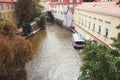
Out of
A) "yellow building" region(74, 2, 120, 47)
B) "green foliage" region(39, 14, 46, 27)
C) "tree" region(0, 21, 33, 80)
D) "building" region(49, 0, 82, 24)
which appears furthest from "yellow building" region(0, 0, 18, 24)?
"tree" region(0, 21, 33, 80)

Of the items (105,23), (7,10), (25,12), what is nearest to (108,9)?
(105,23)

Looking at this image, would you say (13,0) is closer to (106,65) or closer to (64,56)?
(64,56)

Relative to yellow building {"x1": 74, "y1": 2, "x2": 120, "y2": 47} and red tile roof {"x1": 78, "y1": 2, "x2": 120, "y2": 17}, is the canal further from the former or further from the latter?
red tile roof {"x1": 78, "y1": 2, "x2": 120, "y2": 17}

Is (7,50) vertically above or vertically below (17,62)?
above

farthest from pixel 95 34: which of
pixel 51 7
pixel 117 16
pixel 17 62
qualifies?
pixel 51 7

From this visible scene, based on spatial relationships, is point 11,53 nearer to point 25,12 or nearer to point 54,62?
point 54,62

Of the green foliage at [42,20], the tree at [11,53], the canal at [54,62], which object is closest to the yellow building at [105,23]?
the canal at [54,62]
